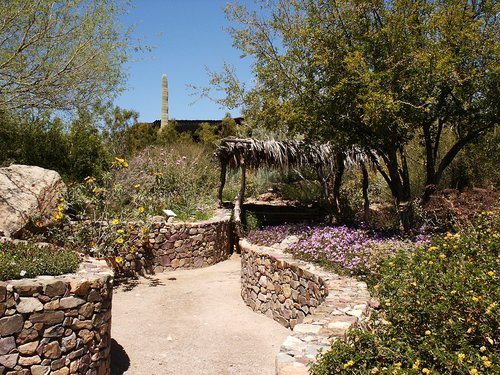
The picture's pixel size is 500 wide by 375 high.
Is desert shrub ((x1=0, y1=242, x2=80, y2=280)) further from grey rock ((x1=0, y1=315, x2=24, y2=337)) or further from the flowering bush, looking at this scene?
the flowering bush

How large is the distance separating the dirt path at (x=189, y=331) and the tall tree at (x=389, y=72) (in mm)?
3621

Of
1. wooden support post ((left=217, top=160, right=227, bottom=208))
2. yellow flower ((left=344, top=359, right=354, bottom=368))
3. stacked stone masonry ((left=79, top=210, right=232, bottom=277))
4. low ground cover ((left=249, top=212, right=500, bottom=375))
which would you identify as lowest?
stacked stone masonry ((left=79, top=210, right=232, bottom=277))

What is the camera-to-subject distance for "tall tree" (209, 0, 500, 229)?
288 inches

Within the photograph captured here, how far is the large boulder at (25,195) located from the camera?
8.22m

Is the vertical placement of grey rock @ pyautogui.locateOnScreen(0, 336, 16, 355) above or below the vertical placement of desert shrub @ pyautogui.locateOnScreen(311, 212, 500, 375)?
below

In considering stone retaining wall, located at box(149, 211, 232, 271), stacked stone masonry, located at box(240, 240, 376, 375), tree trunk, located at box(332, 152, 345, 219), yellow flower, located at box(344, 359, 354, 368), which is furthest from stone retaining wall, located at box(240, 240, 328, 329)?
tree trunk, located at box(332, 152, 345, 219)

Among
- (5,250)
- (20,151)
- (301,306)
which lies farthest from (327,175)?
(5,250)

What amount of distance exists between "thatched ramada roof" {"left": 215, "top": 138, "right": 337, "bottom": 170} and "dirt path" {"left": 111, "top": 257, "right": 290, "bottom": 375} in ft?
11.8

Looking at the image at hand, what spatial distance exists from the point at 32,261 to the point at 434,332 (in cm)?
444

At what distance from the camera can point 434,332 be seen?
10.9 feet

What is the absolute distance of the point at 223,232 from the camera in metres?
12.4

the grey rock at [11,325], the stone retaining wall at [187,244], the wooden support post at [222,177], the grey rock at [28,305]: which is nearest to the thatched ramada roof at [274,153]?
the wooden support post at [222,177]

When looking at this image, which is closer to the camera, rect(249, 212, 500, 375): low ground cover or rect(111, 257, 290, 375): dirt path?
rect(249, 212, 500, 375): low ground cover

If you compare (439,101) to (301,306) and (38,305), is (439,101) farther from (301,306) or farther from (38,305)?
(38,305)
